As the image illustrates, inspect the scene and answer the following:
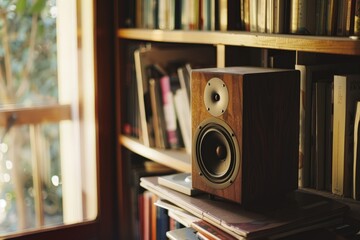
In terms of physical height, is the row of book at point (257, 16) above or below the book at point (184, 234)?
above

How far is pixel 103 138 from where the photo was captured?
7.08 feet

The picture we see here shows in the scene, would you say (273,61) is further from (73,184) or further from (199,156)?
(73,184)

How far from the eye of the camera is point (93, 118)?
7.04ft

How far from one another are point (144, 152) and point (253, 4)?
2.21ft

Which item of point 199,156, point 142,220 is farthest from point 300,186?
point 142,220

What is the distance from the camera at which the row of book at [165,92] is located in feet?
6.25

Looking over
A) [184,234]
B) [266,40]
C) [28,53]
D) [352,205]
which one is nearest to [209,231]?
[184,234]

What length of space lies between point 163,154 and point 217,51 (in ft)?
1.36

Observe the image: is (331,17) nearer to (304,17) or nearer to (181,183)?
(304,17)

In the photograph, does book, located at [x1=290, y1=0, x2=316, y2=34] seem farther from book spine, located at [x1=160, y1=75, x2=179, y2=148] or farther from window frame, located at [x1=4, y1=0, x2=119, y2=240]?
window frame, located at [x1=4, y1=0, x2=119, y2=240]

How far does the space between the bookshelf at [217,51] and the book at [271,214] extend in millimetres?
53

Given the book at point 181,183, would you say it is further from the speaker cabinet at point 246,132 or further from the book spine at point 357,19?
the book spine at point 357,19

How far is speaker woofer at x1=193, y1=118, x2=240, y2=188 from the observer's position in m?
1.33

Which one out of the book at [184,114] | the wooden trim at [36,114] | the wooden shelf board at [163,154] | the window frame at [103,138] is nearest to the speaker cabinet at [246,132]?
the wooden shelf board at [163,154]
